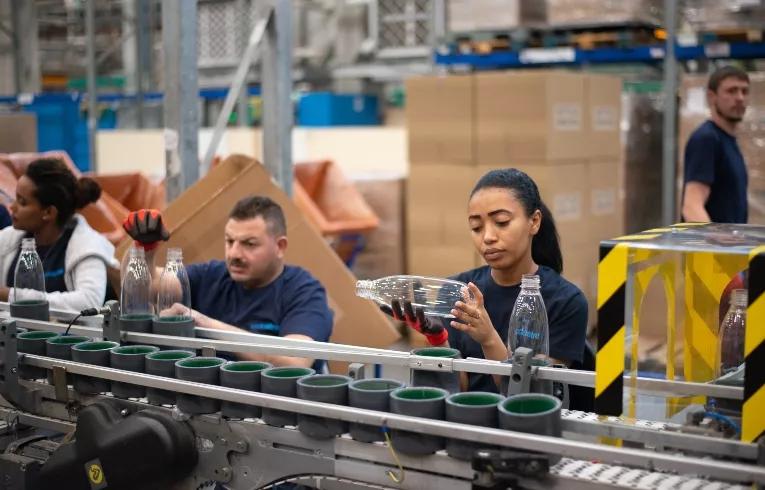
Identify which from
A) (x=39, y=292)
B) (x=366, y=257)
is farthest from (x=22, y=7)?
(x=39, y=292)

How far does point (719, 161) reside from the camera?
481 cm

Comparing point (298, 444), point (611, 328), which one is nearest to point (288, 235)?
point (298, 444)

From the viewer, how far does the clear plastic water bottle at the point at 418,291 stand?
2947mm

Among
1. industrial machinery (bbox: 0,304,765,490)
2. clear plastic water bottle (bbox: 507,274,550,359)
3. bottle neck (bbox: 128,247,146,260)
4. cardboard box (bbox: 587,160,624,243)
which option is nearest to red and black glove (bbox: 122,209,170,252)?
bottle neck (bbox: 128,247,146,260)

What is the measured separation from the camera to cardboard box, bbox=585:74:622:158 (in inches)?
262

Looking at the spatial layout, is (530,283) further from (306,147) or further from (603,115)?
(306,147)

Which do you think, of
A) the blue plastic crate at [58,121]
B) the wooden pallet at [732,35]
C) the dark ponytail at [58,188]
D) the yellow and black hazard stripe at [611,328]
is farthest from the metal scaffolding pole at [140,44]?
the yellow and black hazard stripe at [611,328]

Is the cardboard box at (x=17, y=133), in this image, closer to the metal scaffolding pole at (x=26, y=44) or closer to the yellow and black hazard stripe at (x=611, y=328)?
the yellow and black hazard stripe at (x=611, y=328)

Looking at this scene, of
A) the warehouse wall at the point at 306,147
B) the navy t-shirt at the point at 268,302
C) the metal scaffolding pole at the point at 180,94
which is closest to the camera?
the navy t-shirt at the point at 268,302

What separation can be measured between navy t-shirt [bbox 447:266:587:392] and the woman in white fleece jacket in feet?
5.22

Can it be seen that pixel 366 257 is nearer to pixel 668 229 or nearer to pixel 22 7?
pixel 668 229

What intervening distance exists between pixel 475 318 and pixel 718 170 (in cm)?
298

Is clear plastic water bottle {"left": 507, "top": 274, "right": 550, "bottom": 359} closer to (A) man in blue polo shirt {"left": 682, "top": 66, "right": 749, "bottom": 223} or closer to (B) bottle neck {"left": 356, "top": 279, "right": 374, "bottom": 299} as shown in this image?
(B) bottle neck {"left": 356, "top": 279, "right": 374, "bottom": 299}

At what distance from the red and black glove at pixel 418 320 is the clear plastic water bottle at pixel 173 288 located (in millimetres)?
830
